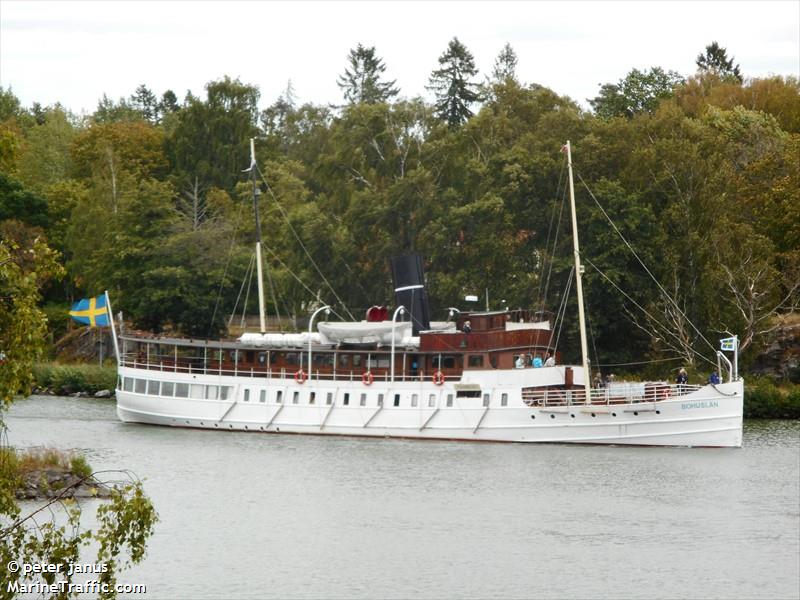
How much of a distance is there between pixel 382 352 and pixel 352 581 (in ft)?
79.1

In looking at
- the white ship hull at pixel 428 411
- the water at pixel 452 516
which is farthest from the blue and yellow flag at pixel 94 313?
the water at pixel 452 516

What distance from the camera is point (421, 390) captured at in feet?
184

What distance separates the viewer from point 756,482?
4634cm

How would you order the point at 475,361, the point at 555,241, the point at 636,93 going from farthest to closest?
the point at 636,93 → the point at 555,241 → the point at 475,361

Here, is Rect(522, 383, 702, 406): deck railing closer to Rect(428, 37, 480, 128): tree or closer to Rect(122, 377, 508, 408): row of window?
Rect(122, 377, 508, 408): row of window

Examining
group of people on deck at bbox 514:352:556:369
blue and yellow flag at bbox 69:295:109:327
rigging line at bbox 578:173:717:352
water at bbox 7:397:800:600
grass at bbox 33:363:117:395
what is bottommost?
water at bbox 7:397:800:600

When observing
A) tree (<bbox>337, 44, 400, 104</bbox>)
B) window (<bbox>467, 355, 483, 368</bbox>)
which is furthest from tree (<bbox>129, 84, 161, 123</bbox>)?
window (<bbox>467, 355, 483, 368</bbox>)

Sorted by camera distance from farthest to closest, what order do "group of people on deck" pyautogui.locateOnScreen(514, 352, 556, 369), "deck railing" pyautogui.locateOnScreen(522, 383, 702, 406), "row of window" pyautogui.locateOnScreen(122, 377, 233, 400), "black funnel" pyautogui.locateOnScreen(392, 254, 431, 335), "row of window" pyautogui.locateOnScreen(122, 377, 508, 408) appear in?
"row of window" pyautogui.locateOnScreen(122, 377, 233, 400)
"black funnel" pyautogui.locateOnScreen(392, 254, 431, 335)
"row of window" pyautogui.locateOnScreen(122, 377, 508, 408)
"group of people on deck" pyautogui.locateOnScreen(514, 352, 556, 369)
"deck railing" pyautogui.locateOnScreen(522, 383, 702, 406)

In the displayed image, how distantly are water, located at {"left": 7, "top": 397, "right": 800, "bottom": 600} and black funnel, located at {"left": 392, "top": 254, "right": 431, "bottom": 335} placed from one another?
511cm

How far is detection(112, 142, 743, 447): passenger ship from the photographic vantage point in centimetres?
5378

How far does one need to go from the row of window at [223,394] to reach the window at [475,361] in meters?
1.19

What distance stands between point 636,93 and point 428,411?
54214mm

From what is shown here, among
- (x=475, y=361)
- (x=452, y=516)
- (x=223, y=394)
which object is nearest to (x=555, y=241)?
(x=475, y=361)

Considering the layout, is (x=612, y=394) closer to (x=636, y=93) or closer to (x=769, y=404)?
(x=769, y=404)
